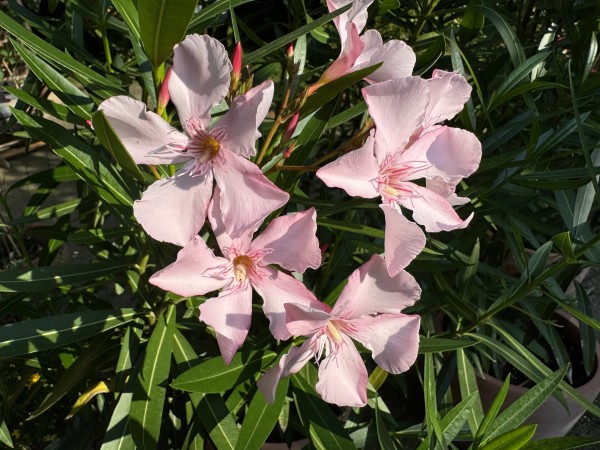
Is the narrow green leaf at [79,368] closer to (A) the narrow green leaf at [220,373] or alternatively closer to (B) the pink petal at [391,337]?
(A) the narrow green leaf at [220,373]

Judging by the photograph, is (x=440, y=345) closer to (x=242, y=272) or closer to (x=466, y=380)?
(x=466, y=380)

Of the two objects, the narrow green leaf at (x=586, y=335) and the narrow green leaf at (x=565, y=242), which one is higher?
the narrow green leaf at (x=565, y=242)

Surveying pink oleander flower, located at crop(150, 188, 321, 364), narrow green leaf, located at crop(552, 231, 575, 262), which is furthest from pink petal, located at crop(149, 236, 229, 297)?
narrow green leaf, located at crop(552, 231, 575, 262)

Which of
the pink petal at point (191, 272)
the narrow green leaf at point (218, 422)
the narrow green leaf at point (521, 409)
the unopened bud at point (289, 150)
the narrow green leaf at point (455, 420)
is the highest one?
the unopened bud at point (289, 150)

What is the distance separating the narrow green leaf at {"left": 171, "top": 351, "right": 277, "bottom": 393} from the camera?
999 mm

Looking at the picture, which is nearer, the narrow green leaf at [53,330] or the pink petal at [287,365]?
the pink petal at [287,365]

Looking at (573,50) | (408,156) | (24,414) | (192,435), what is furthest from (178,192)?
(24,414)

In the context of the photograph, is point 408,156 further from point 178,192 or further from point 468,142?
point 178,192

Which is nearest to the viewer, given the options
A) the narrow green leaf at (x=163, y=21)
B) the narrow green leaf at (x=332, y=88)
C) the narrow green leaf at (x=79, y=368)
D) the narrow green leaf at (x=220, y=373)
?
the narrow green leaf at (x=163, y=21)

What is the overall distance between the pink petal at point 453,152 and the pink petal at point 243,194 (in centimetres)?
25

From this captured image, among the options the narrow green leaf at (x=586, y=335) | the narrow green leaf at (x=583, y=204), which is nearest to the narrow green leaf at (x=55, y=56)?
the narrow green leaf at (x=583, y=204)

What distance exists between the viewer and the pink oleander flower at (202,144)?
749 millimetres

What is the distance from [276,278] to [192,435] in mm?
517

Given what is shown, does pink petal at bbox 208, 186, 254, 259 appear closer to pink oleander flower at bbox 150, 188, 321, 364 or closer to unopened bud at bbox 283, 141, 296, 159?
pink oleander flower at bbox 150, 188, 321, 364
